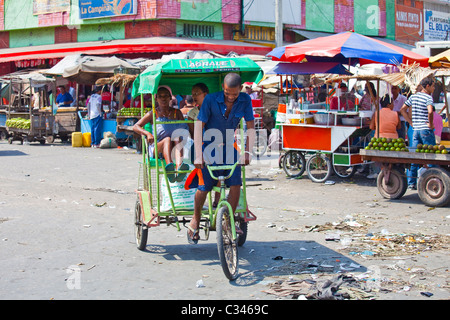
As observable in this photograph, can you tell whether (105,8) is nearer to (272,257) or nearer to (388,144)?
(388,144)

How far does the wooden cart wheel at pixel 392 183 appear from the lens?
1028 cm

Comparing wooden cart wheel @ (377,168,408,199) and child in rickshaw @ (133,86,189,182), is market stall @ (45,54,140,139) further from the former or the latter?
child in rickshaw @ (133,86,189,182)

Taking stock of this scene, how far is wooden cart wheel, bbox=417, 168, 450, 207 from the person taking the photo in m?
9.57

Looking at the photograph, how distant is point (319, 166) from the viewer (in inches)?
501

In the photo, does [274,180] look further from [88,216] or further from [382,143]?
[88,216]

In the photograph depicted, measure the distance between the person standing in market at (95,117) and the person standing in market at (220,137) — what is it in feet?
49.6

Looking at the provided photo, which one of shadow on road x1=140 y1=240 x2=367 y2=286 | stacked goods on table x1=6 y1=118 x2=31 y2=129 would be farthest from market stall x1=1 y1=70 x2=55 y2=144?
A: shadow on road x1=140 y1=240 x2=367 y2=286

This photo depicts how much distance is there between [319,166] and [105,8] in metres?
19.9

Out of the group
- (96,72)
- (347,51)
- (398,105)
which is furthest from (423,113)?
(96,72)

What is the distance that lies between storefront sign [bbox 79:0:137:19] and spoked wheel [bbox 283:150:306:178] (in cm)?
1738

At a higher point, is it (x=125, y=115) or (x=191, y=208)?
(x=125, y=115)

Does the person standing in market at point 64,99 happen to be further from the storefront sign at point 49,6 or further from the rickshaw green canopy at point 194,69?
the rickshaw green canopy at point 194,69

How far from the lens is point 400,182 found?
10.3m

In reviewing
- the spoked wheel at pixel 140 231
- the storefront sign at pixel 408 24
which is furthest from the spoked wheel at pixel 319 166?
the storefront sign at pixel 408 24
